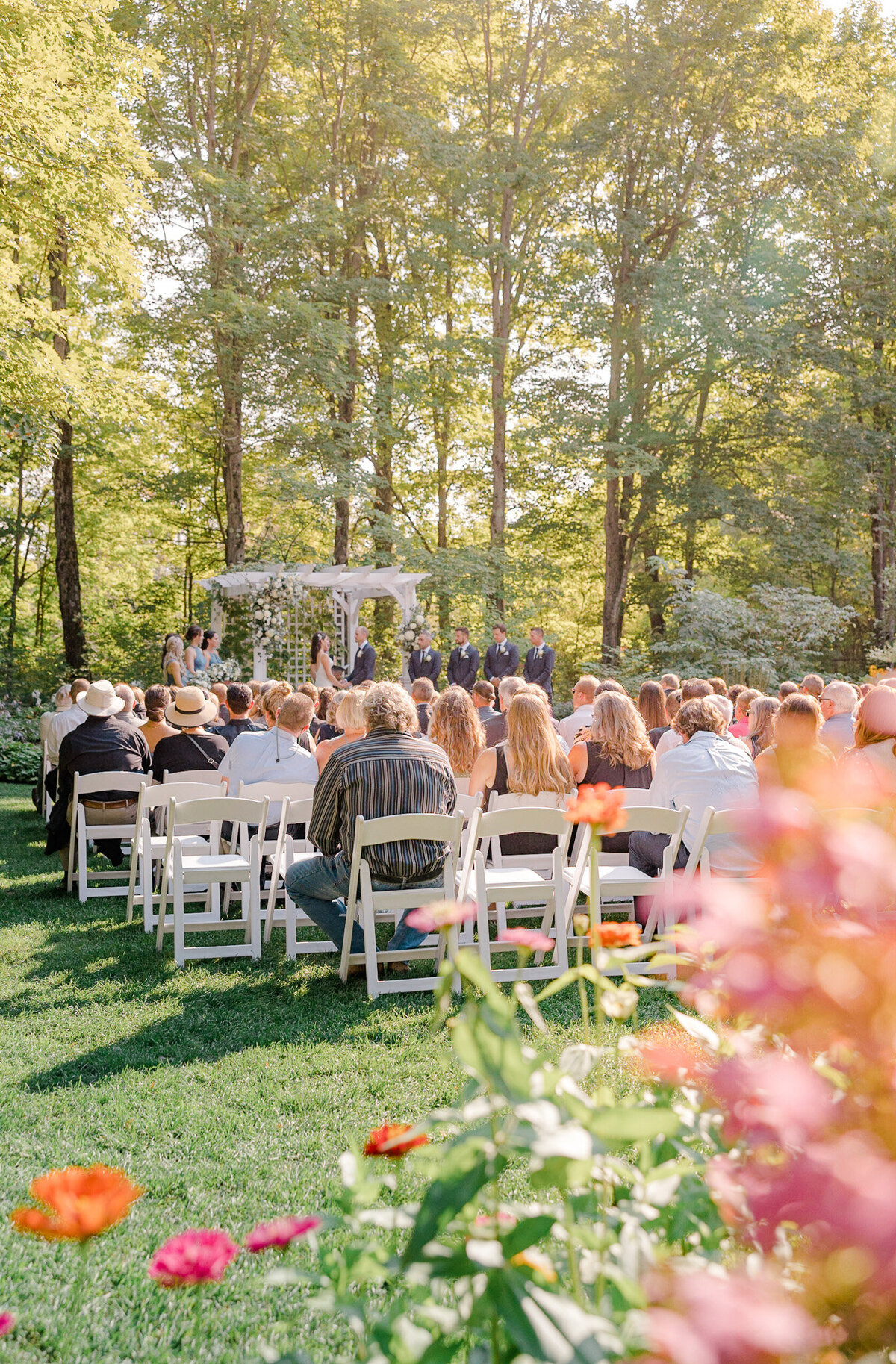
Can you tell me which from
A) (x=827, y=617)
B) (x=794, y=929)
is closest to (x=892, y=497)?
(x=827, y=617)

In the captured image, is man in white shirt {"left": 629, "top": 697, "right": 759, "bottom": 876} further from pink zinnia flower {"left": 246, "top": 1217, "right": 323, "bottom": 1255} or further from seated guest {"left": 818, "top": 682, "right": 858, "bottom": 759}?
pink zinnia flower {"left": 246, "top": 1217, "right": 323, "bottom": 1255}

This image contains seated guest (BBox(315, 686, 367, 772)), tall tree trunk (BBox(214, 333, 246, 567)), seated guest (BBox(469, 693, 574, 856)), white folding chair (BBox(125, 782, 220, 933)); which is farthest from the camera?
tall tree trunk (BBox(214, 333, 246, 567))

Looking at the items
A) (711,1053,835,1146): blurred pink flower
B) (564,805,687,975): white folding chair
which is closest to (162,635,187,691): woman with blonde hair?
(564,805,687,975): white folding chair

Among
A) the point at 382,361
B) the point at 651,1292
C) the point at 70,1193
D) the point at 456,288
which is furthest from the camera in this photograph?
the point at 456,288

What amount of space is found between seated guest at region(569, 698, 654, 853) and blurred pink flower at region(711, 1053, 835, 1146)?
5.46 metres

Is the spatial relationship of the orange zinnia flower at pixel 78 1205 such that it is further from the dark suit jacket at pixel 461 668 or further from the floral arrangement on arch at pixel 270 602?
the floral arrangement on arch at pixel 270 602

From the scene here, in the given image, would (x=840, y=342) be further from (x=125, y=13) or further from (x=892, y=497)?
(x=125, y=13)

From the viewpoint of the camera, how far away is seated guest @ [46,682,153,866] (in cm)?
754

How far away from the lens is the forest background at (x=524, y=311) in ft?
67.2

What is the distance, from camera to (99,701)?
770 centimetres

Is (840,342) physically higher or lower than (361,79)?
lower

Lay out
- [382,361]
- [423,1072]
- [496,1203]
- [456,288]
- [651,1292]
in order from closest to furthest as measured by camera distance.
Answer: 1. [651,1292]
2. [496,1203]
3. [423,1072]
4. [382,361]
5. [456,288]

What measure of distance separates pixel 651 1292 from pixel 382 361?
25.0 meters

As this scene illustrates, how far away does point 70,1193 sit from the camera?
116 cm
